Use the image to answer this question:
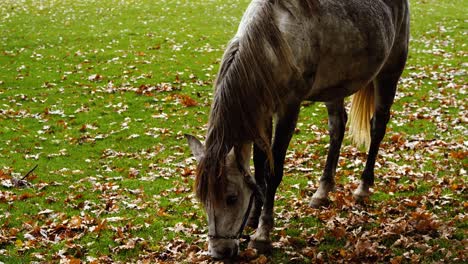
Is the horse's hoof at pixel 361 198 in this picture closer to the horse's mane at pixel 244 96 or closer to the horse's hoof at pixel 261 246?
the horse's hoof at pixel 261 246

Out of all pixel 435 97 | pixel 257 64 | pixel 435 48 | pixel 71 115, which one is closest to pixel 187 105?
pixel 71 115

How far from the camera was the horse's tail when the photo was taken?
6845 mm

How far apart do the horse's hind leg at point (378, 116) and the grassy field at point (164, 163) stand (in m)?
0.21

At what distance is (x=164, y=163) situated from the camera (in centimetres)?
861

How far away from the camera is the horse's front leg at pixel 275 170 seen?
194 inches

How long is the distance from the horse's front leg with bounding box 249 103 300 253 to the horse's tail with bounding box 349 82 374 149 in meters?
2.22

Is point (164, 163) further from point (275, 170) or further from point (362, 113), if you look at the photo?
point (275, 170)

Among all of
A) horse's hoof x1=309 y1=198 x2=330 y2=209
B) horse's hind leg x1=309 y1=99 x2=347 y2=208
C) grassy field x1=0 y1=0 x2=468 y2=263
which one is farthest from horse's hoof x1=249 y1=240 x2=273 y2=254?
horse's hind leg x1=309 y1=99 x2=347 y2=208

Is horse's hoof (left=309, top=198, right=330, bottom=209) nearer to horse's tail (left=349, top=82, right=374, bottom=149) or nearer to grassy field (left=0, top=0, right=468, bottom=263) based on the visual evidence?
grassy field (left=0, top=0, right=468, bottom=263)

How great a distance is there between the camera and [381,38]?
565cm

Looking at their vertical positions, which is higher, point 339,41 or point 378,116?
point 339,41

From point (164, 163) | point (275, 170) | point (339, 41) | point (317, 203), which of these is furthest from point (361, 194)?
point (164, 163)

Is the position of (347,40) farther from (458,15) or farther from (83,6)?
(83,6)

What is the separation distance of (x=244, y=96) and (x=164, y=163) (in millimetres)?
4584
